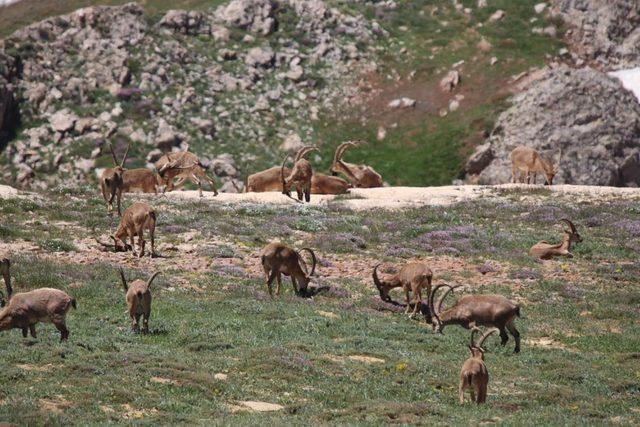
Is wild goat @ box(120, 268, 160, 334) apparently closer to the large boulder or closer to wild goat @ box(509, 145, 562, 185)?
wild goat @ box(509, 145, 562, 185)

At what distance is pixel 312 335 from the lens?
22.2 meters

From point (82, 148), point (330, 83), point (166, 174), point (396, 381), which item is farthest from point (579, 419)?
point (330, 83)

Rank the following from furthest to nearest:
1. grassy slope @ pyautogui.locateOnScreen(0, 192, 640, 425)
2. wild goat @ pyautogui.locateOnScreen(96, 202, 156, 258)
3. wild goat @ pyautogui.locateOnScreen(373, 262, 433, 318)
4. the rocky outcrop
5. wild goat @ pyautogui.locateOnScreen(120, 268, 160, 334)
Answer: the rocky outcrop → wild goat @ pyautogui.locateOnScreen(96, 202, 156, 258) → wild goat @ pyautogui.locateOnScreen(373, 262, 433, 318) → wild goat @ pyautogui.locateOnScreen(120, 268, 160, 334) → grassy slope @ pyautogui.locateOnScreen(0, 192, 640, 425)

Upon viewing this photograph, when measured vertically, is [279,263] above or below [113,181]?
below

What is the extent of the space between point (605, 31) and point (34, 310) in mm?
66886

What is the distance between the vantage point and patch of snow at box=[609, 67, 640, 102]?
7325 cm

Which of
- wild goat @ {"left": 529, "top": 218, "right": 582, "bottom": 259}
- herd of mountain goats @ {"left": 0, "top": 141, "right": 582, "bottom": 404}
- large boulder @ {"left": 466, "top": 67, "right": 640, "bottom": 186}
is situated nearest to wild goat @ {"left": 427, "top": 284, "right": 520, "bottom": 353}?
herd of mountain goats @ {"left": 0, "top": 141, "right": 582, "bottom": 404}

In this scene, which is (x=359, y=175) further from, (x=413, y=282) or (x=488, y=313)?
(x=488, y=313)

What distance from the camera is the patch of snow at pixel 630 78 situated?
73250 mm

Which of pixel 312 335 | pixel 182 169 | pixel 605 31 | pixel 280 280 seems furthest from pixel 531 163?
pixel 605 31

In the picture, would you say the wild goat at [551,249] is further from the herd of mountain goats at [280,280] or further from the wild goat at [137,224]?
the wild goat at [137,224]

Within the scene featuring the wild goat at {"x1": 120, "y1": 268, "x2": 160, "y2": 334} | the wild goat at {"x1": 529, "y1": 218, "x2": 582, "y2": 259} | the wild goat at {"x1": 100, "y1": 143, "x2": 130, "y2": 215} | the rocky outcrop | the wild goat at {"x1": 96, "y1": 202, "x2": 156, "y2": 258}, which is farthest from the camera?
the rocky outcrop

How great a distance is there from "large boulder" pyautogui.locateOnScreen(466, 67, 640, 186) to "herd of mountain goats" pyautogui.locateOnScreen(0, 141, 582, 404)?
1985 cm

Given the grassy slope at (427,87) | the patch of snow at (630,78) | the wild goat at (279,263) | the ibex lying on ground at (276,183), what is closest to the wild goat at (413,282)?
the wild goat at (279,263)
